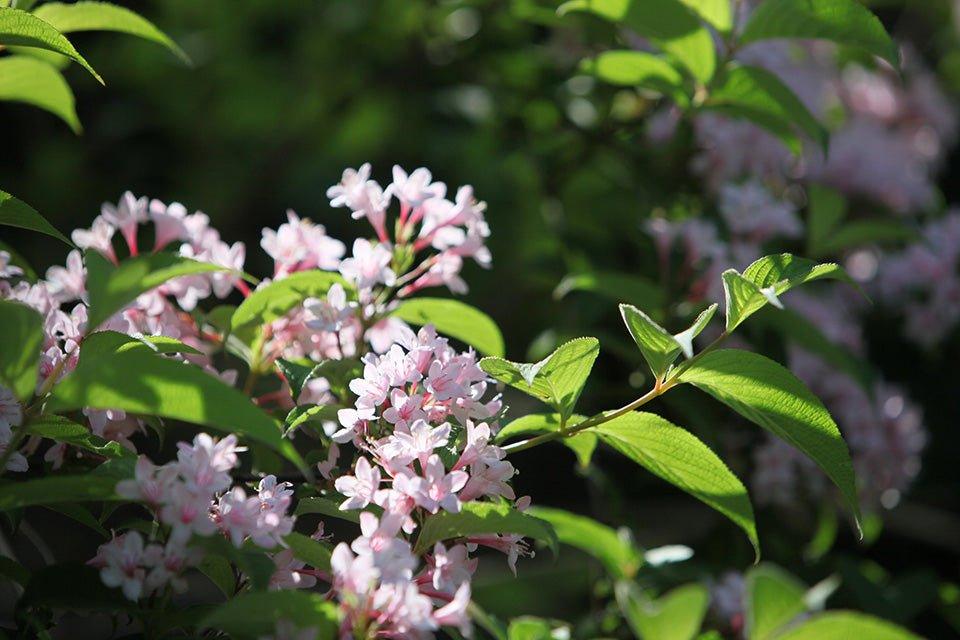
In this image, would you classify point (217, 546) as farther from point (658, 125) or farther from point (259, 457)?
point (658, 125)

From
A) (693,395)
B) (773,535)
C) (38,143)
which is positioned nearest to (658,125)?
(693,395)

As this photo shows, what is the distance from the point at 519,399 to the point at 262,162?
786 mm

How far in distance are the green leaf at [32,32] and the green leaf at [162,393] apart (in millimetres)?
225

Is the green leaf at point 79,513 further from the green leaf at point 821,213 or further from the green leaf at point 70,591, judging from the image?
the green leaf at point 821,213

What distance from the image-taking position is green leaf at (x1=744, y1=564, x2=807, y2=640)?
18.0 inches

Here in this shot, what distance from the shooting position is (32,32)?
2.04ft

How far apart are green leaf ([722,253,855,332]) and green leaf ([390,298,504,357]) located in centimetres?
23

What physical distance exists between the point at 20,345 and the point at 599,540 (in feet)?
1.59

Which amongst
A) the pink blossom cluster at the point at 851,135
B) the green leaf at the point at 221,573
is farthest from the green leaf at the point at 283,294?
the pink blossom cluster at the point at 851,135

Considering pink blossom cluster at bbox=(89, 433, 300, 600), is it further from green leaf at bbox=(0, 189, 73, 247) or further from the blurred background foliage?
the blurred background foliage

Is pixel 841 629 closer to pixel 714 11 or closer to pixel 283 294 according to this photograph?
pixel 283 294

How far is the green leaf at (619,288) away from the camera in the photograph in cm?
97

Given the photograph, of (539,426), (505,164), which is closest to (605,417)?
(539,426)

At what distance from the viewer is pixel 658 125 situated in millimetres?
1405
